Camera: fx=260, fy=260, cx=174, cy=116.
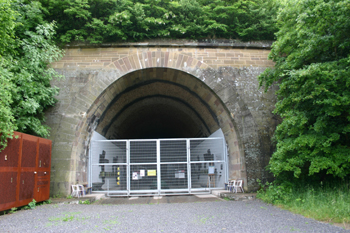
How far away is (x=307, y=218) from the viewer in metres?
4.99

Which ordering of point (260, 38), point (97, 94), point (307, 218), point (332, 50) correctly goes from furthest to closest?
point (260, 38), point (97, 94), point (332, 50), point (307, 218)

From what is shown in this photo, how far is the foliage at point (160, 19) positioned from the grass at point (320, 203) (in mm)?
5678

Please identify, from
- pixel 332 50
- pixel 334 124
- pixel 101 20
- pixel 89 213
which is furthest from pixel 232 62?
pixel 89 213

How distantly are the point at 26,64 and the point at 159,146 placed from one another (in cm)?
515

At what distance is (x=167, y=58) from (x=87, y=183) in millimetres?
5310

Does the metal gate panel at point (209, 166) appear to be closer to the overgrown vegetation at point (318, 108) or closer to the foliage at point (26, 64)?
the overgrown vegetation at point (318, 108)

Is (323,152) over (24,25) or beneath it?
beneath

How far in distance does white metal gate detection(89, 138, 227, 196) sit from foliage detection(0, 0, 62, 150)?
2.55m

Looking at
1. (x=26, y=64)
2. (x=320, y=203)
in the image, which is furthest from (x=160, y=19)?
(x=320, y=203)

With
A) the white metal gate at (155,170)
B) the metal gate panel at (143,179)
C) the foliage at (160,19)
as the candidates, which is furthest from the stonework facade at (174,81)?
the metal gate panel at (143,179)

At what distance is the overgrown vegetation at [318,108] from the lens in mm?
5383

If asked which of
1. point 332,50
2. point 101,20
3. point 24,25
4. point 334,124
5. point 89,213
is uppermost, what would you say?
point 101,20

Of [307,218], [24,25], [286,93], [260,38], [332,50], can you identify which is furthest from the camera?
[260,38]

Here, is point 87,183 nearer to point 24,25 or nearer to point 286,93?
point 24,25
